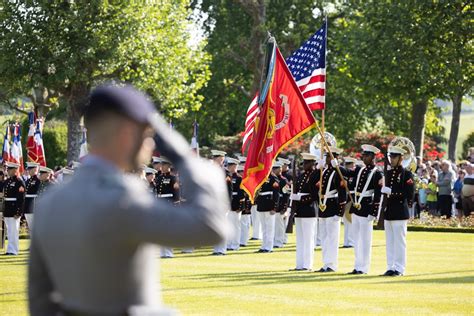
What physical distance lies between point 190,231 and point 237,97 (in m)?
53.0

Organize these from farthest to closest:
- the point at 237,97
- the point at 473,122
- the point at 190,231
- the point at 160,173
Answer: the point at 473,122 < the point at 237,97 < the point at 160,173 < the point at 190,231

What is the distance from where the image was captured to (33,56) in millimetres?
39781

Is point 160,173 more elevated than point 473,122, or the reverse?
point 473,122

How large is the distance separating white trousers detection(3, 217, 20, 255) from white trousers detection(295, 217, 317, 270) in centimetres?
771

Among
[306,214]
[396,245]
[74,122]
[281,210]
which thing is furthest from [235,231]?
[74,122]

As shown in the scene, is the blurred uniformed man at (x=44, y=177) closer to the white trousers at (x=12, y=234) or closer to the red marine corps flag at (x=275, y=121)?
the white trousers at (x=12, y=234)

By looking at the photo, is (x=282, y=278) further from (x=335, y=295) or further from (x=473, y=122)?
(x=473, y=122)

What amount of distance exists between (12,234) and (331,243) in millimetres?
8680

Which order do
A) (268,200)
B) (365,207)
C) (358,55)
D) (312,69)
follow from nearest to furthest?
1. (365,207)
2. (312,69)
3. (268,200)
4. (358,55)

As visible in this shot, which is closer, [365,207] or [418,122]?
[365,207]

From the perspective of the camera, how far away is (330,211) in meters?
19.4

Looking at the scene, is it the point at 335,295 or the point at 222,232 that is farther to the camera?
the point at 335,295

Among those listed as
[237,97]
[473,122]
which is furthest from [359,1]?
[473,122]

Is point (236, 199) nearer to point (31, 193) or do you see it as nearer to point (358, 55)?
point (31, 193)
